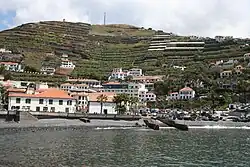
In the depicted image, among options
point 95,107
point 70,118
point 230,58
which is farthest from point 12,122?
point 230,58

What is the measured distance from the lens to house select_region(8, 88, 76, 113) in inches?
3570

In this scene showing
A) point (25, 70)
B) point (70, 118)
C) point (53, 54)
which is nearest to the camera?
point (70, 118)

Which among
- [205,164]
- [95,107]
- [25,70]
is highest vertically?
[25,70]

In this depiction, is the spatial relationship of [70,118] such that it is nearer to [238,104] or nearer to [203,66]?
[238,104]

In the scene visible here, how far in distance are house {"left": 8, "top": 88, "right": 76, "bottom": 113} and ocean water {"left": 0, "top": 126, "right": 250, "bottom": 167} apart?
1199 inches

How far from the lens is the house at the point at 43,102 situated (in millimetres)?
90688

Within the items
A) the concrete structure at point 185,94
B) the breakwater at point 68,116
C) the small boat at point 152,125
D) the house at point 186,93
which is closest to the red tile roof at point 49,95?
the breakwater at point 68,116

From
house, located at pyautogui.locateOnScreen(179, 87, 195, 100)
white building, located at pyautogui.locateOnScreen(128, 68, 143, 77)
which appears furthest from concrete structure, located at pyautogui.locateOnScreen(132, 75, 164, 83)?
house, located at pyautogui.locateOnScreen(179, 87, 195, 100)

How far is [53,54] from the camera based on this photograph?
640 ft

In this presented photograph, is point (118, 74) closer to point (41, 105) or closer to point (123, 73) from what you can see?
point (123, 73)

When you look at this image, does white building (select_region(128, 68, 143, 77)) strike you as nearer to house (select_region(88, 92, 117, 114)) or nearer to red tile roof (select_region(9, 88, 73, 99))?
house (select_region(88, 92, 117, 114))

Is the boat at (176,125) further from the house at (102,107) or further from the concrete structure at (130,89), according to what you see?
the concrete structure at (130,89)

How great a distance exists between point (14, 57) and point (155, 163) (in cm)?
14441

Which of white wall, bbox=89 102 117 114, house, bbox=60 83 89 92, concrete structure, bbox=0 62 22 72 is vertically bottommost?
white wall, bbox=89 102 117 114
